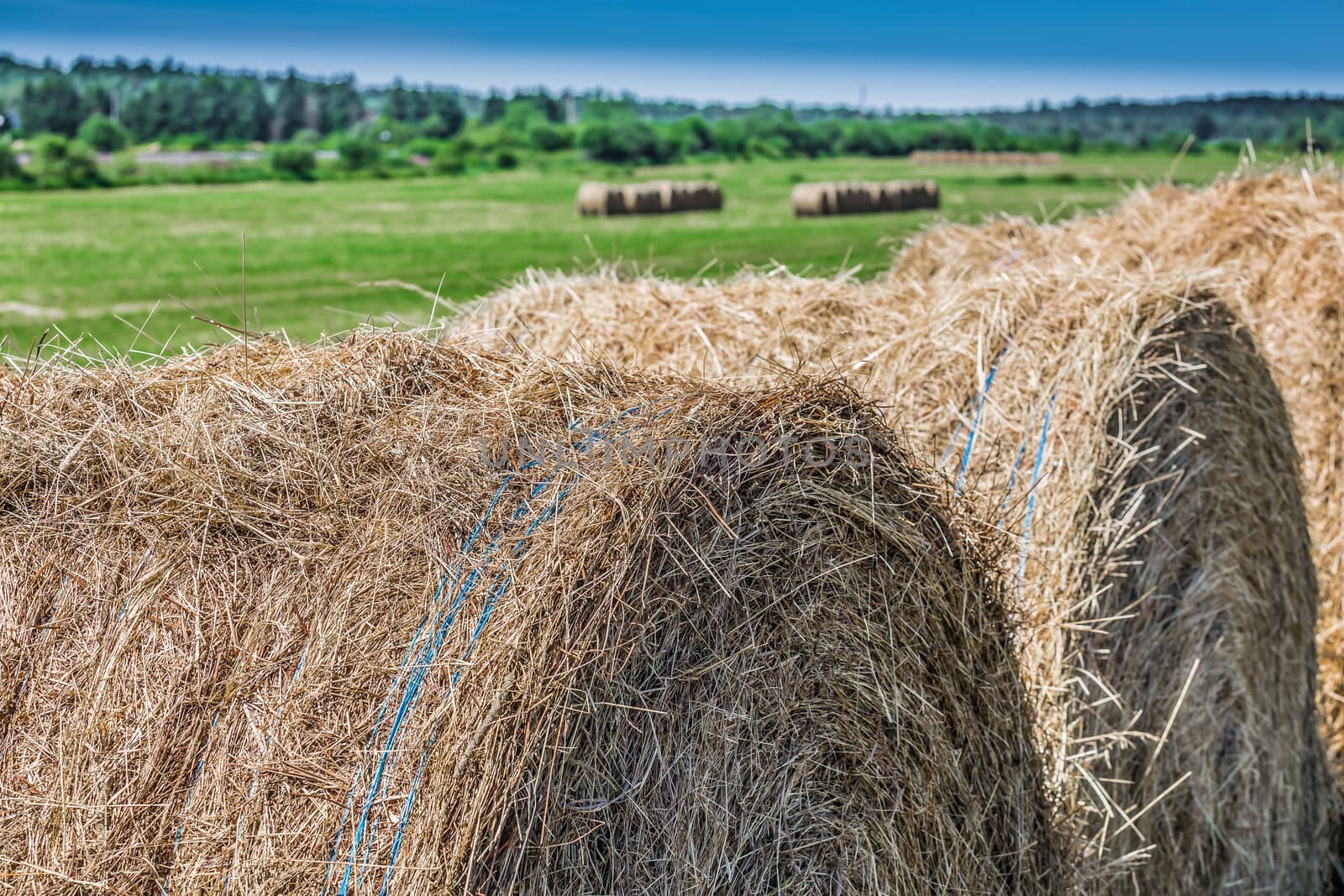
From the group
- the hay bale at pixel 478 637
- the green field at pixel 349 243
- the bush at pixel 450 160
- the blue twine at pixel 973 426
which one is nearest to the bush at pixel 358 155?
the bush at pixel 450 160

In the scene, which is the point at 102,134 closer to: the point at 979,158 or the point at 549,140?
the point at 549,140

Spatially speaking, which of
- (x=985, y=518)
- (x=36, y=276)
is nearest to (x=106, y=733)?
(x=985, y=518)

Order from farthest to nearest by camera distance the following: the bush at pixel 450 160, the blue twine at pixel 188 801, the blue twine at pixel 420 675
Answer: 1. the bush at pixel 450 160
2. the blue twine at pixel 188 801
3. the blue twine at pixel 420 675

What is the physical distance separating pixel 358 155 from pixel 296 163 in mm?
6511

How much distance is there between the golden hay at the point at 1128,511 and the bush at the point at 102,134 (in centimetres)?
6765

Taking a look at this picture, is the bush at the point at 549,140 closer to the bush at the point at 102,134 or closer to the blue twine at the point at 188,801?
the bush at the point at 102,134

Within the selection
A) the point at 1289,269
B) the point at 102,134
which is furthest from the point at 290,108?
the point at 1289,269

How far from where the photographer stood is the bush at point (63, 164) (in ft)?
129

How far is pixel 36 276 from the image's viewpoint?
17.7 metres

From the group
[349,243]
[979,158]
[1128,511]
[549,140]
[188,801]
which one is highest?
[1128,511]

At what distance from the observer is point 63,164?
1626 inches

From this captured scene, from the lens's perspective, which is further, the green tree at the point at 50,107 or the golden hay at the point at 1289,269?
the green tree at the point at 50,107

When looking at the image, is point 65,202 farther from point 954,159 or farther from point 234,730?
point 954,159

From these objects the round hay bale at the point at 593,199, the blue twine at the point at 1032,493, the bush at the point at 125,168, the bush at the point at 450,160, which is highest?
the blue twine at the point at 1032,493
